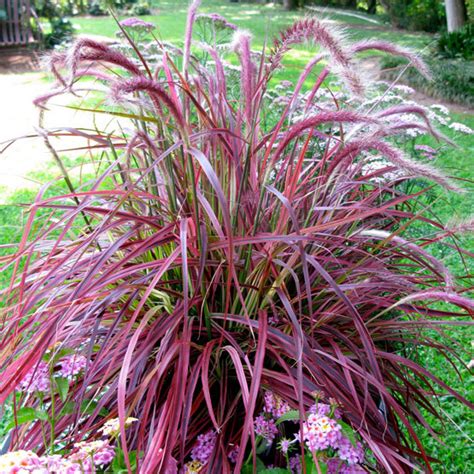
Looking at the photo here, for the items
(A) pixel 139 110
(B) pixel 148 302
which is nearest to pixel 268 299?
(B) pixel 148 302

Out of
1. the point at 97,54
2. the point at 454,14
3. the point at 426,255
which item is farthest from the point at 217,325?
the point at 454,14

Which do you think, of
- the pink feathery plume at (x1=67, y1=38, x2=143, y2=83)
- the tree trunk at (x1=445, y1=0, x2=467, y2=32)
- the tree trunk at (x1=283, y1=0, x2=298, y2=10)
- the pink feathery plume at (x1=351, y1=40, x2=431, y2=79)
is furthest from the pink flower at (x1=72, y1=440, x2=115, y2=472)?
the tree trunk at (x1=283, y1=0, x2=298, y2=10)

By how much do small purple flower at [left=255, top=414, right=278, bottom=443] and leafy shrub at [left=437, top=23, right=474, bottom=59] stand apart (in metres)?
10.0

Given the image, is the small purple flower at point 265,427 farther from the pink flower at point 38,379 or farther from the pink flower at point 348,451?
the pink flower at point 38,379

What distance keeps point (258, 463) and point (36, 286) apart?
2.18 ft

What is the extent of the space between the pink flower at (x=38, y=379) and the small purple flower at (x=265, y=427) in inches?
18.2

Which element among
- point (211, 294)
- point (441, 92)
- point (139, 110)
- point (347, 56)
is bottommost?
point (441, 92)

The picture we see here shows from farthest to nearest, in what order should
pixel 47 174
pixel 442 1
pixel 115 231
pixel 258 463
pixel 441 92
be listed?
1. pixel 442 1
2. pixel 441 92
3. pixel 47 174
4. pixel 115 231
5. pixel 258 463

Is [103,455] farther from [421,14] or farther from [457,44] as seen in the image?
[421,14]

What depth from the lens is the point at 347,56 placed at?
Answer: 4.30ft

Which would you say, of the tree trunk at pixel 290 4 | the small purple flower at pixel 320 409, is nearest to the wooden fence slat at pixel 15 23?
the small purple flower at pixel 320 409

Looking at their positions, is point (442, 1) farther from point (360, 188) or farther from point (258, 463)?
point (258, 463)

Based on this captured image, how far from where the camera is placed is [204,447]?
129 centimetres

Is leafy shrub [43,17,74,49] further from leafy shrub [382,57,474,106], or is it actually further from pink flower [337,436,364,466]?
pink flower [337,436,364,466]
